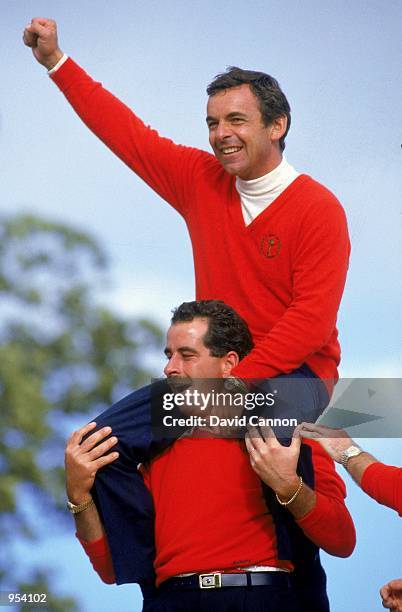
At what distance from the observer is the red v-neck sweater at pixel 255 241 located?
2.92m

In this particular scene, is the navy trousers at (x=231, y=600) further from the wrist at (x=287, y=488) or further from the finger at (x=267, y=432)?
the finger at (x=267, y=432)

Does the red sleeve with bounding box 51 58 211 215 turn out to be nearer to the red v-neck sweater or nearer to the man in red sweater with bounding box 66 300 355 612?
the red v-neck sweater

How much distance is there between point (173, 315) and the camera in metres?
3.01

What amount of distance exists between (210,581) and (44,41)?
1.38 m

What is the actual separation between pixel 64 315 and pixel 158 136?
2.03 ft

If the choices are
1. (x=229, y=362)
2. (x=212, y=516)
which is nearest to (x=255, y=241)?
(x=229, y=362)

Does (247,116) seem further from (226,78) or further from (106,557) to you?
(106,557)

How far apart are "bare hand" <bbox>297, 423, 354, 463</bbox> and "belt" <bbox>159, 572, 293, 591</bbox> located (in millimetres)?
301

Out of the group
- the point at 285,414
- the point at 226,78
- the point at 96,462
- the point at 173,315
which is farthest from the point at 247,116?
the point at 96,462

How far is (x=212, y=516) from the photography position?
8.99ft

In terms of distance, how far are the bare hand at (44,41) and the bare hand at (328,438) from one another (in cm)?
112

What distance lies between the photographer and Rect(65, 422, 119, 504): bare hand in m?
2.76

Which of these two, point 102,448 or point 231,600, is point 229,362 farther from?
point 231,600

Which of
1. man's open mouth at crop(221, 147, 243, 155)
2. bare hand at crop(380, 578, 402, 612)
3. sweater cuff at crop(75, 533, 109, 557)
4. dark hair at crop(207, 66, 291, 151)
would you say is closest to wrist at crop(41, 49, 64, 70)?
dark hair at crop(207, 66, 291, 151)
